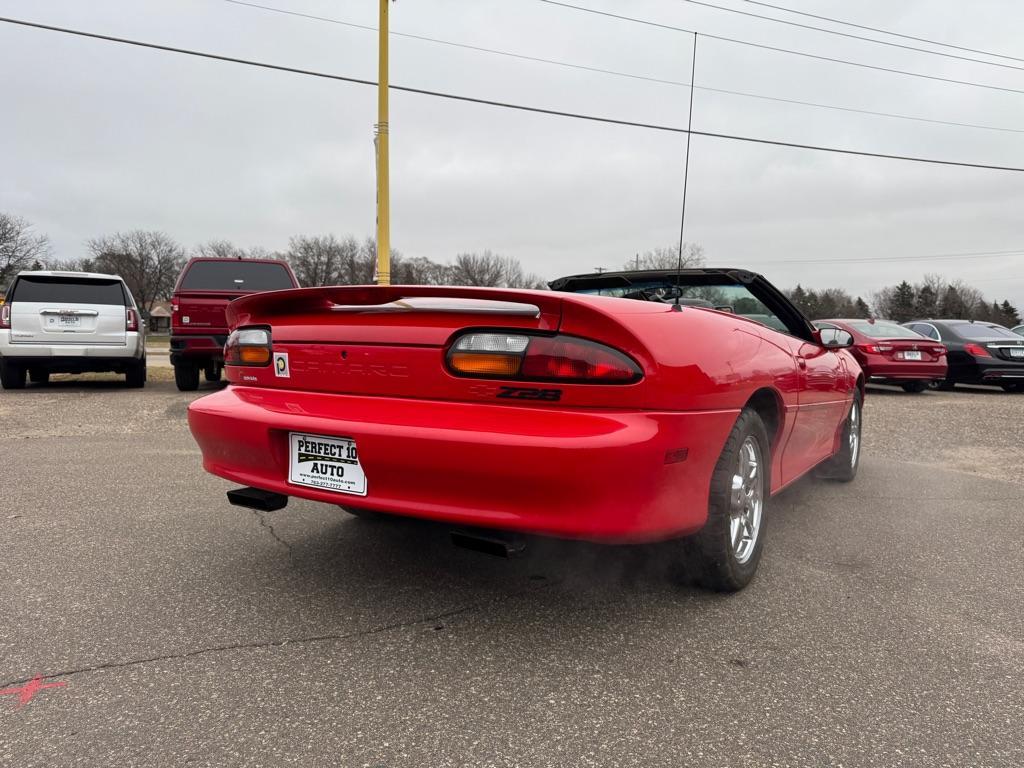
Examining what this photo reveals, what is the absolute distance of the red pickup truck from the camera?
895cm

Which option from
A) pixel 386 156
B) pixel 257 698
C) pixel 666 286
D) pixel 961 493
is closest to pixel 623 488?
pixel 257 698

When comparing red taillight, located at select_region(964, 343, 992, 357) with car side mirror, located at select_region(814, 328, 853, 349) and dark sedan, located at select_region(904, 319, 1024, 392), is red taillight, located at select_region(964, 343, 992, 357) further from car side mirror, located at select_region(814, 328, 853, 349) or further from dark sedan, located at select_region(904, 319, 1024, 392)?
car side mirror, located at select_region(814, 328, 853, 349)

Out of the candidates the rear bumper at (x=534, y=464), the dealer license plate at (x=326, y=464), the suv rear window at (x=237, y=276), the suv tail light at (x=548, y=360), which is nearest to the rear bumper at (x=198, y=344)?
the suv rear window at (x=237, y=276)

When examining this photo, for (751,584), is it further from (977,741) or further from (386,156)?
(386,156)

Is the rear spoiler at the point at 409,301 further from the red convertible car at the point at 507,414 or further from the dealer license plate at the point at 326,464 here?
the dealer license plate at the point at 326,464

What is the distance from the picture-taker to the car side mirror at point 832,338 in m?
3.91

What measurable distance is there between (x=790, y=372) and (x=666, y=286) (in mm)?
740

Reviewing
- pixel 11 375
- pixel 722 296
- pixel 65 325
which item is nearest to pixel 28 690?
pixel 722 296

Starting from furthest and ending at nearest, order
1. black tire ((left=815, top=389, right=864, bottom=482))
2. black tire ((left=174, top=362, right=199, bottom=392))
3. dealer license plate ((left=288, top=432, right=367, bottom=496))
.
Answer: black tire ((left=174, top=362, right=199, bottom=392)), black tire ((left=815, top=389, right=864, bottom=482)), dealer license plate ((left=288, top=432, right=367, bottom=496))

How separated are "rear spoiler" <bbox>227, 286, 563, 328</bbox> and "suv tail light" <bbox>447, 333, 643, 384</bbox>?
0.08 metres

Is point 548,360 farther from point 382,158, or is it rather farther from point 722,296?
point 382,158

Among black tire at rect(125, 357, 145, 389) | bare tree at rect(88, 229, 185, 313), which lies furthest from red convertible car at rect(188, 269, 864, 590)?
bare tree at rect(88, 229, 185, 313)

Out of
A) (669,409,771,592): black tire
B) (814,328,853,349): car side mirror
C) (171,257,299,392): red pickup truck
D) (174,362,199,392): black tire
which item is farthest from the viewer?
(174,362,199,392): black tire

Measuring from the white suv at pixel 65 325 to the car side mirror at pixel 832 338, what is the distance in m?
8.54
